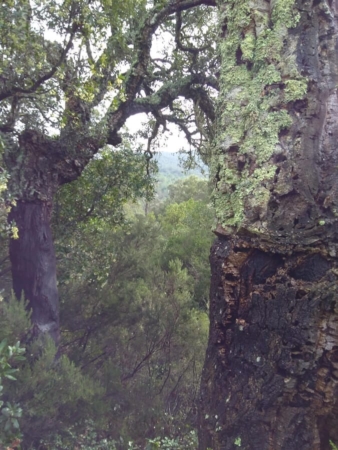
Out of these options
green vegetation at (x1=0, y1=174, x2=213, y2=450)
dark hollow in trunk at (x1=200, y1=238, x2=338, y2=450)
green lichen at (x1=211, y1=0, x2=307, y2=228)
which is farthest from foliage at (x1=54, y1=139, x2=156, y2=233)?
dark hollow in trunk at (x1=200, y1=238, x2=338, y2=450)

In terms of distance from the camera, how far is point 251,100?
238 centimetres

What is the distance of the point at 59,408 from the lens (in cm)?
449

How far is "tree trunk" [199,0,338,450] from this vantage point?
1.92 metres

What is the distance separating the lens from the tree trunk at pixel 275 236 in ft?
6.30

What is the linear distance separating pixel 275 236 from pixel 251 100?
819 mm

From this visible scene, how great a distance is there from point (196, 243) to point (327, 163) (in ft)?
31.3

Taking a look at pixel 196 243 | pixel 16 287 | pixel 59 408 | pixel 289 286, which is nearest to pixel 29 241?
pixel 16 287

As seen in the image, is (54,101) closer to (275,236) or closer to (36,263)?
(36,263)

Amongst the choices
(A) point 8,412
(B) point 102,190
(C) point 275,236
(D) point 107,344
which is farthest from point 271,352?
(B) point 102,190

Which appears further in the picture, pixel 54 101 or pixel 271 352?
pixel 54 101

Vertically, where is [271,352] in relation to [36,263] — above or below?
below

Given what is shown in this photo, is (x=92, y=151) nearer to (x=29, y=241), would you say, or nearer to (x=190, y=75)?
(x=29, y=241)

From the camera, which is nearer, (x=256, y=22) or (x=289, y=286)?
(x=289, y=286)

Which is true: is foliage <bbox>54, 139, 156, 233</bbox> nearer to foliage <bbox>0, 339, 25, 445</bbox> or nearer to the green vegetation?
the green vegetation
